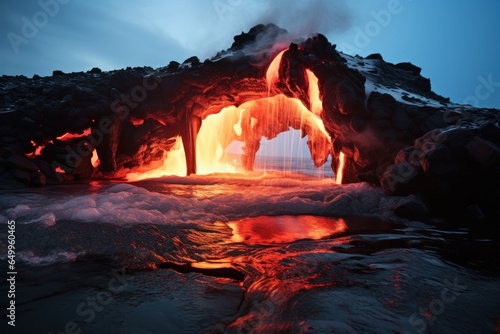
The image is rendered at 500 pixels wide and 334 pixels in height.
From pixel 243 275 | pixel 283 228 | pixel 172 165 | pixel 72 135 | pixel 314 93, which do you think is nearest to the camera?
pixel 243 275

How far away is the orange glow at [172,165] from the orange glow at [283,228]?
1540cm

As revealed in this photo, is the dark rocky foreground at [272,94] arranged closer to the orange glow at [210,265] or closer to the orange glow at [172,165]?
the orange glow at [172,165]

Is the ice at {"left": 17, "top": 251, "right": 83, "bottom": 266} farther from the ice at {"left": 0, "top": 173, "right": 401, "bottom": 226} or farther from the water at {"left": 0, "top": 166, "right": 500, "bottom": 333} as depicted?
the ice at {"left": 0, "top": 173, "right": 401, "bottom": 226}

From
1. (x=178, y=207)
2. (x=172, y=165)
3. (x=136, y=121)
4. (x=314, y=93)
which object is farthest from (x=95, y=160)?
(x=314, y=93)

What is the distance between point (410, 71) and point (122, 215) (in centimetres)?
2255

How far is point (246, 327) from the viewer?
2.09 meters

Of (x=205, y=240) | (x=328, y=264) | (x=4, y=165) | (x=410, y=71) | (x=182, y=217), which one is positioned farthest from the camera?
(x=410, y=71)

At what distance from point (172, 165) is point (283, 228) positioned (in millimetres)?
18387

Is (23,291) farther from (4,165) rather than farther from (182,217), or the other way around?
(4,165)

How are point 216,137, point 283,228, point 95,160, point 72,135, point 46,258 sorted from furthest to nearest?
point 216,137 → point 95,160 → point 72,135 → point 283,228 → point 46,258

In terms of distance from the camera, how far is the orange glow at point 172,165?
20.6 meters

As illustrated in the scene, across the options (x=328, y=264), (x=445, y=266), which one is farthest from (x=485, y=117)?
(x=328, y=264)

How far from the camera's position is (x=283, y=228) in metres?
5.68

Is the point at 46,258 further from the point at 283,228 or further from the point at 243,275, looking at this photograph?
the point at 283,228
